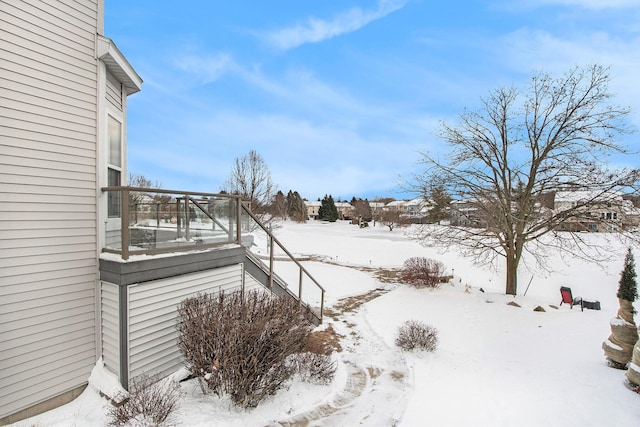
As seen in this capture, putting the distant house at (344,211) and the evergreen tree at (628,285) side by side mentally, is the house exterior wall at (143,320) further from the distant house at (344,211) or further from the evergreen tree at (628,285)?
the distant house at (344,211)

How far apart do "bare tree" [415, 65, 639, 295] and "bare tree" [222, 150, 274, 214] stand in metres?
11.6

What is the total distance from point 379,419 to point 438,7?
1171 centimetres

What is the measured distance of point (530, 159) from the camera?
11500mm

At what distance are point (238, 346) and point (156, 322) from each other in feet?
4.95

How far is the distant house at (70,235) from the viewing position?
13.0 feet

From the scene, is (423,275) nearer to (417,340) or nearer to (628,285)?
(417,340)

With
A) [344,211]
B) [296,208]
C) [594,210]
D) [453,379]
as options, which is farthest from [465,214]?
[344,211]

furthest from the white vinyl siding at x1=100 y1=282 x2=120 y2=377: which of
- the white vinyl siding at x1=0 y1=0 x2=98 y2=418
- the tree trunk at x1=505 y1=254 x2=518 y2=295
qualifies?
the tree trunk at x1=505 y1=254 x2=518 y2=295

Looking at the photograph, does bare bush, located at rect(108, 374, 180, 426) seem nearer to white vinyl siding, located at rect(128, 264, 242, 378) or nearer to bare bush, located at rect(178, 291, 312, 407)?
bare bush, located at rect(178, 291, 312, 407)

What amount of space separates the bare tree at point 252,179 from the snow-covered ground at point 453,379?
1182 centimetres

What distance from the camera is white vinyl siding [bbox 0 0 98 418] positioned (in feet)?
12.9

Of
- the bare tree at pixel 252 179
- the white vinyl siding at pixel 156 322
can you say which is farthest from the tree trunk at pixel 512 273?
the bare tree at pixel 252 179

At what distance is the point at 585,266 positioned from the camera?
18953 mm

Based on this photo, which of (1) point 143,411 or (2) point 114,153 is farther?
(2) point 114,153
